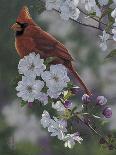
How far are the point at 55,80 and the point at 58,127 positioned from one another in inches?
10.2

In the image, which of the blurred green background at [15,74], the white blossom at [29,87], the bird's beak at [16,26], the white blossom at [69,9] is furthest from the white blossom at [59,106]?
the blurred green background at [15,74]

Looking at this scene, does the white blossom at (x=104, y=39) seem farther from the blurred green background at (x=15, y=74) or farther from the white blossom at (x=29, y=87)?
the blurred green background at (x=15, y=74)

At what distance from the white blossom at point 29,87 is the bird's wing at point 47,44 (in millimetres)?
313

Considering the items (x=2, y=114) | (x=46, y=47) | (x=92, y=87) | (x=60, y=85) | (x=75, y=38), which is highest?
(x=75, y=38)

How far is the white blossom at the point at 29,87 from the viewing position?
2.30 meters

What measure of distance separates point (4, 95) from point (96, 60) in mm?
1259

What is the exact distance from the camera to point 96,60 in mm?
7906

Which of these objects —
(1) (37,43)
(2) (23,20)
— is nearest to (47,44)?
(1) (37,43)

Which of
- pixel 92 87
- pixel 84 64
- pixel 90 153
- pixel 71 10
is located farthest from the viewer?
pixel 92 87

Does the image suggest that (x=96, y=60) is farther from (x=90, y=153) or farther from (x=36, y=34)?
(x=36, y=34)

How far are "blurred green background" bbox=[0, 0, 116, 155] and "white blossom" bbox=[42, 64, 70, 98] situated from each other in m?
3.67

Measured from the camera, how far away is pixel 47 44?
2.73m

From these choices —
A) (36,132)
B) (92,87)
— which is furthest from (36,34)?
(92,87)

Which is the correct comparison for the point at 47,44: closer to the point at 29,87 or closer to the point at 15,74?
the point at 29,87
